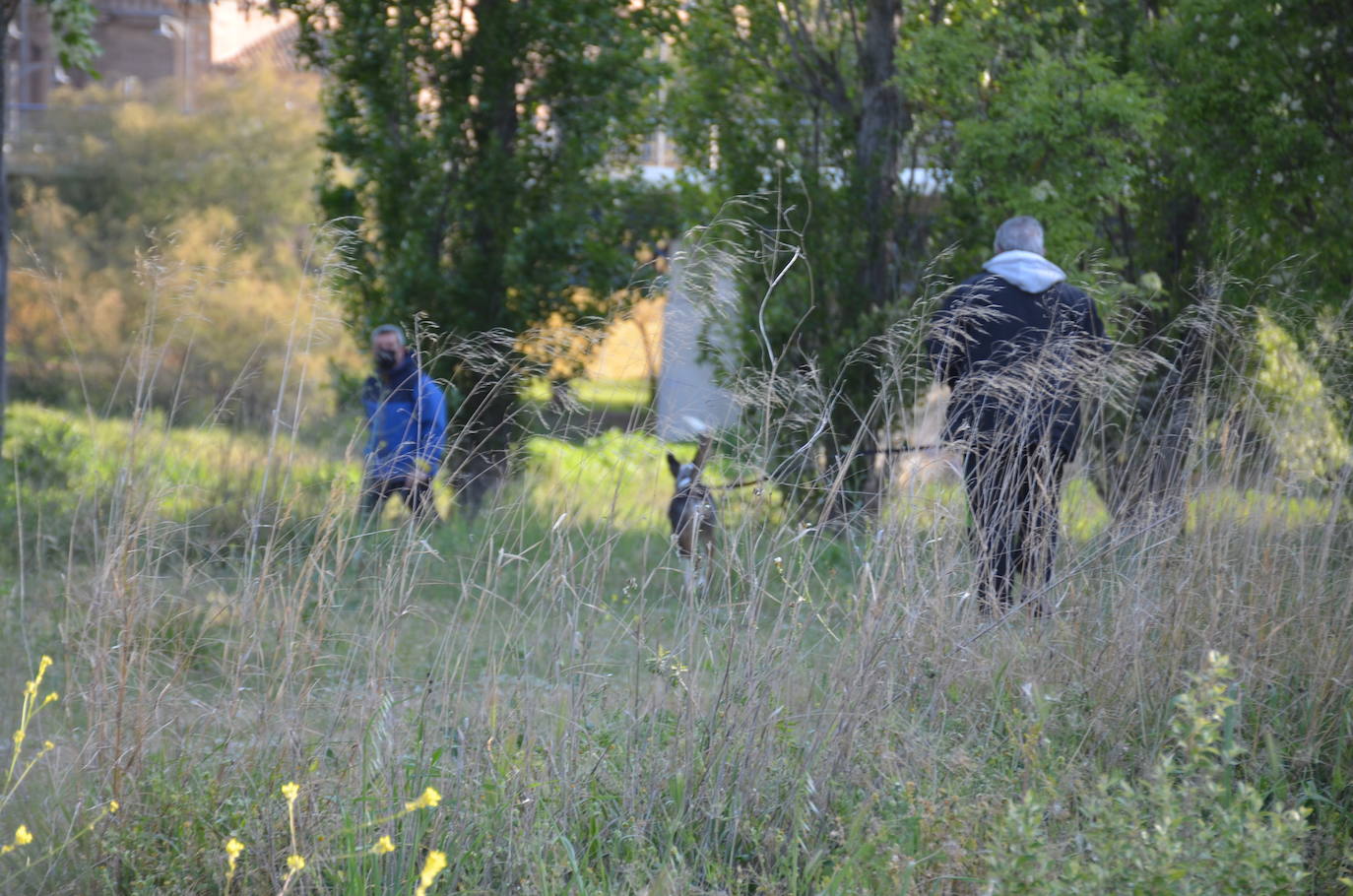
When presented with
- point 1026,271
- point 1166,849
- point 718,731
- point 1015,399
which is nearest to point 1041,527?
point 1015,399

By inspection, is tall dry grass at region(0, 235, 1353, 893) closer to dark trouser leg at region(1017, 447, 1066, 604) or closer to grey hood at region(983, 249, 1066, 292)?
dark trouser leg at region(1017, 447, 1066, 604)

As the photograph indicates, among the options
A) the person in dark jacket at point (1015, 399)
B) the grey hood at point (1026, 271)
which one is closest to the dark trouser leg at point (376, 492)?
the person in dark jacket at point (1015, 399)

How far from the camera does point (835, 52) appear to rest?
28.9ft

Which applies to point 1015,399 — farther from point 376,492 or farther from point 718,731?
point 376,492

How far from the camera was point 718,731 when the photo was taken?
131 inches

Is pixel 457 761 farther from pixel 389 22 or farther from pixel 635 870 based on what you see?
pixel 389 22

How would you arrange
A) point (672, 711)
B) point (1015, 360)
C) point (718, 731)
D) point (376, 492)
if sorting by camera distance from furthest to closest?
1. point (1015, 360)
2. point (376, 492)
3. point (672, 711)
4. point (718, 731)

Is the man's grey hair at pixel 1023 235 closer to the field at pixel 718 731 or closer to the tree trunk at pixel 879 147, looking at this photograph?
the field at pixel 718 731

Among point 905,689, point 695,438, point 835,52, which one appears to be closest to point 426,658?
point 695,438

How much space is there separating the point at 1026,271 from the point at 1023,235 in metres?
0.19

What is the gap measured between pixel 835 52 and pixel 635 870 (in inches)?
272

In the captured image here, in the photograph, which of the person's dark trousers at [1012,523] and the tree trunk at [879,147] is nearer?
the person's dark trousers at [1012,523]

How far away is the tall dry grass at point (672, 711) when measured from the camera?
3.03 metres

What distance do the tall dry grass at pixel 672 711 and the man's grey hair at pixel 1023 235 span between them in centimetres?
175
